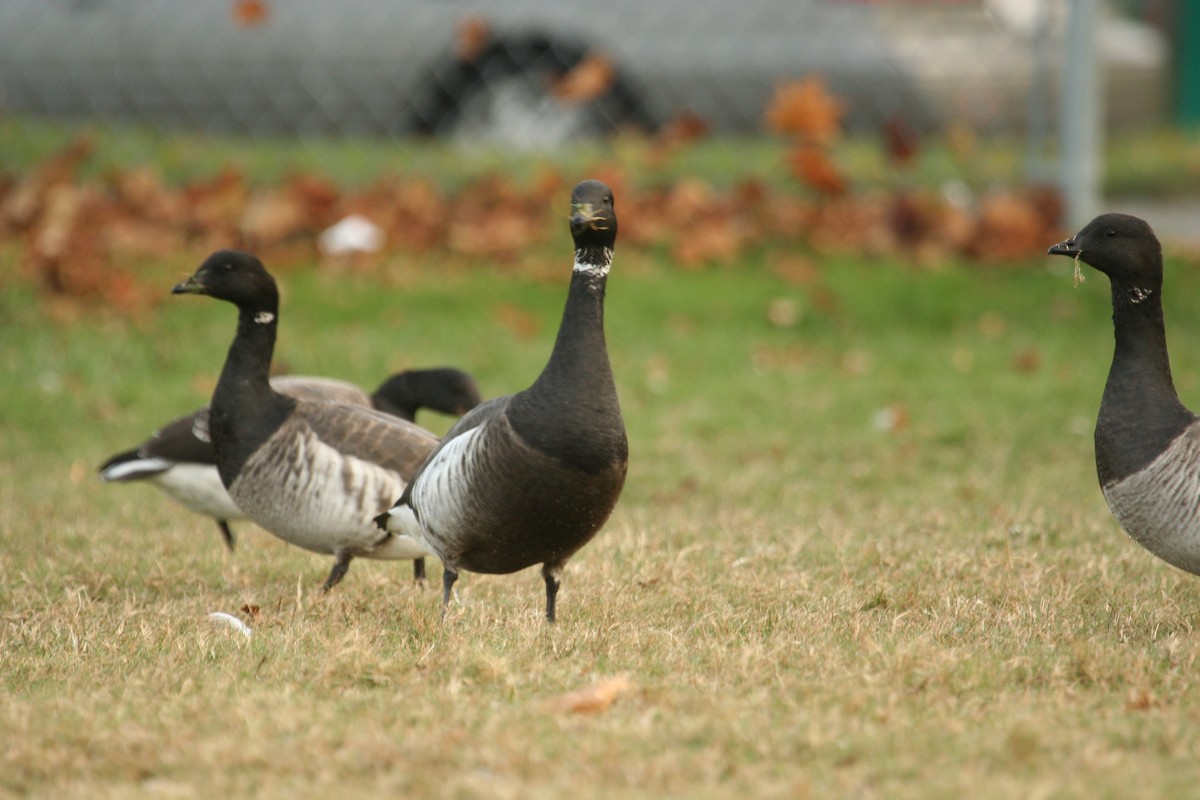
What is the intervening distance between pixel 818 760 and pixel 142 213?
29.2ft

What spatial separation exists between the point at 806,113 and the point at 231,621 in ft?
23.9

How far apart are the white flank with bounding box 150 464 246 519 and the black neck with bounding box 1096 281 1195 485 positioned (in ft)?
11.4

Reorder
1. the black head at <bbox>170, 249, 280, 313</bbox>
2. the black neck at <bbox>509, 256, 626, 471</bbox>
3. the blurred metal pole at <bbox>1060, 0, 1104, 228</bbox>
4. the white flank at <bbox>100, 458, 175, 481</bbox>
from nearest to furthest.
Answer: the black neck at <bbox>509, 256, 626, 471</bbox>
the black head at <bbox>170, 249, 280, 313</bbox>
the white flank at <bbox>100, 458, 175, 481</bbox>
the blurred metal pole at <bbox>1060, 0, 1104, 228</bbox>

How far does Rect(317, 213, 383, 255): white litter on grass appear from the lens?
1092 cm

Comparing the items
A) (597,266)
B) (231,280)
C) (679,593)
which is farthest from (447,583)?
(231,280)

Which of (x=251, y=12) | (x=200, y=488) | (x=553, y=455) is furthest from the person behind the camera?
(x=251, y=12)

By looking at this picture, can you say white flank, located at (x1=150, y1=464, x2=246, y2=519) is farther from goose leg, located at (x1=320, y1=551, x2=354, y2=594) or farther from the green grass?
goose leg, located at (x1=320, y1=551, x2=354, y2=594)

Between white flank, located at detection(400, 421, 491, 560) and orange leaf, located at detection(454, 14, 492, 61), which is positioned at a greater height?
orange leaf, located at detection(454, 14, 492, 61)

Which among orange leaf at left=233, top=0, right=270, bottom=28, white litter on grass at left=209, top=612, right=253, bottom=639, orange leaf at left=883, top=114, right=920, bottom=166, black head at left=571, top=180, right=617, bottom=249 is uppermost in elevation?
orange leaf at left=233, top=0, right=270, bottom=28

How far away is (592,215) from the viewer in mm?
4555

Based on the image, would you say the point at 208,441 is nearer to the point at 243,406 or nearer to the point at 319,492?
the point at 243,406

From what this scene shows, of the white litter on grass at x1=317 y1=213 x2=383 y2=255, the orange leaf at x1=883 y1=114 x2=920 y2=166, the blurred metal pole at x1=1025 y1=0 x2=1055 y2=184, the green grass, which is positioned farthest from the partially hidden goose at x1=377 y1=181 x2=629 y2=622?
the blurred metal pole at x1=1025 y1=0 x2=1055 y2=184

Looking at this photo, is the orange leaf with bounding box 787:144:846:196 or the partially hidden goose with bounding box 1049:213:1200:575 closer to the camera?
the partially hidden goose with bounding box 1049:213:1200:575

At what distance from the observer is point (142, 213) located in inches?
438
